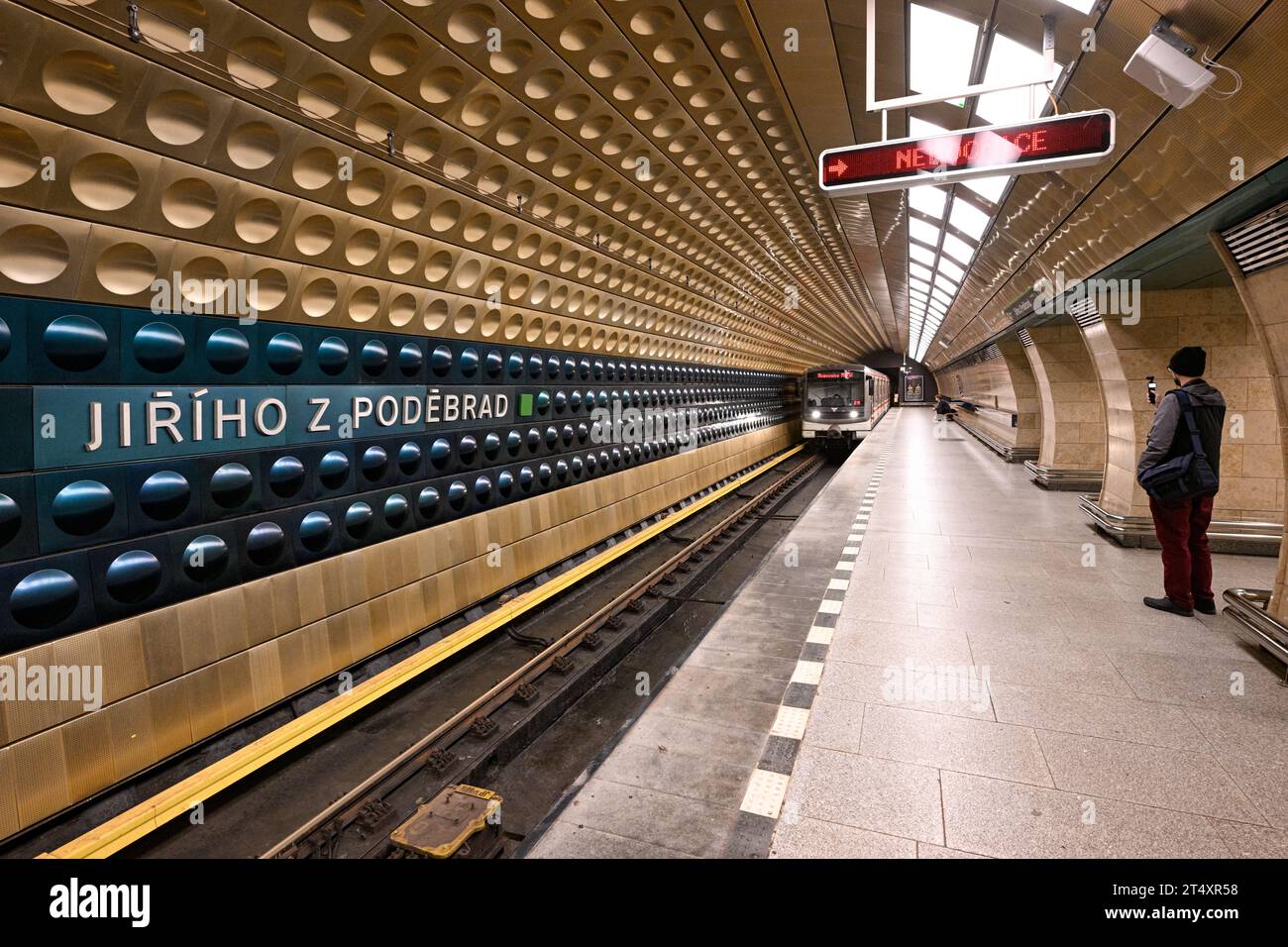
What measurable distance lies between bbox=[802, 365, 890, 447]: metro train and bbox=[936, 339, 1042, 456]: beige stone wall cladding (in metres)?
3.82

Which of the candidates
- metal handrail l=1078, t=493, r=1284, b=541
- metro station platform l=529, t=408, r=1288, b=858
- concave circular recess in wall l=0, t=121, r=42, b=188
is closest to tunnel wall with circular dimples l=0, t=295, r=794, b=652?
concave circular recess in wall l=0, t=121, r=42, b=188

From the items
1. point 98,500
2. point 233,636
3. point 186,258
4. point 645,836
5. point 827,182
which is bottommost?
point 645,836

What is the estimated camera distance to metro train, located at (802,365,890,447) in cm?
2117

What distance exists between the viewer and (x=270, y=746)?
3707mm

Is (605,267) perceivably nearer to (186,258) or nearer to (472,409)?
(472,409)

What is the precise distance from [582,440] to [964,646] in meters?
5.04

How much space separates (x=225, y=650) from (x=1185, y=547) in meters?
6.53

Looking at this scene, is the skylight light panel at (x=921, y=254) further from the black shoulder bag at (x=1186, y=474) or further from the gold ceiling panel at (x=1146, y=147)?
the black shoulder bag at (x=1186, y=474)

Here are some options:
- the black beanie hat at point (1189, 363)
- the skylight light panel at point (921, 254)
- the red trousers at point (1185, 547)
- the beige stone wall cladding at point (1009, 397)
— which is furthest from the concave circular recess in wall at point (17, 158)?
the beige stone wall cladding at point (1009, 397)

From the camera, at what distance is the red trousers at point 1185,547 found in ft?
14.7

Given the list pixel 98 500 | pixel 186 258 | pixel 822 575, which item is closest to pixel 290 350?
pixel 186 258

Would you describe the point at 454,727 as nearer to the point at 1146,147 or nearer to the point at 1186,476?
the point at 1186,476

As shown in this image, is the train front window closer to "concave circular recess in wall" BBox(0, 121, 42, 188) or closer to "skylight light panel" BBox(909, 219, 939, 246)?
"skylight light panel" BBox(909, 219, 939, 246)

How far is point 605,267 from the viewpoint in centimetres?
727
